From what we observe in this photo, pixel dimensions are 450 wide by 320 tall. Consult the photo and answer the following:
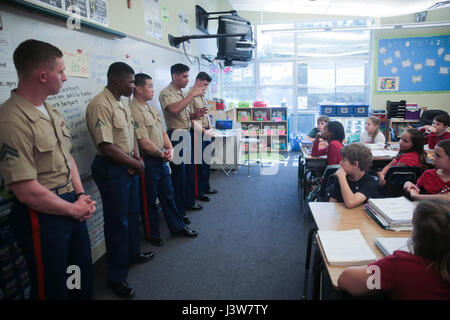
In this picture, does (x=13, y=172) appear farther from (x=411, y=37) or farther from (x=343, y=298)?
(x=411, y=37)

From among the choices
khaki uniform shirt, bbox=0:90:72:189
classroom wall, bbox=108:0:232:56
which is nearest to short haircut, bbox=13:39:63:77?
khaki uniform shirt, bbox=0:90:72:189

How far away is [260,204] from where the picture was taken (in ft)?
12.7

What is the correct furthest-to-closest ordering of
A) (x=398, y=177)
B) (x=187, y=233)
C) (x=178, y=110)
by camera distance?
(x=178, y=110)
(x=187, y=233)
(x=398, y=177)

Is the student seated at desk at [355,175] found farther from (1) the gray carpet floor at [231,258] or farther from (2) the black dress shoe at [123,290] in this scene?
(2) the black dress shoe at [123,290]

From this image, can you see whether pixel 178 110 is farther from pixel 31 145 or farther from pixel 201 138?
pixel 31 145

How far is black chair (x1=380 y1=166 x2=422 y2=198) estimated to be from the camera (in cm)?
247

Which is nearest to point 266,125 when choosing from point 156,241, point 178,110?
point 178,110

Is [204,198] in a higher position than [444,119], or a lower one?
lower

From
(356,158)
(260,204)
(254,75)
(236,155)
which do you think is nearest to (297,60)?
(254,75)

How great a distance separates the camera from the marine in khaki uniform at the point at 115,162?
1938 mm

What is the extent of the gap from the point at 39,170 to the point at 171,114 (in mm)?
1927

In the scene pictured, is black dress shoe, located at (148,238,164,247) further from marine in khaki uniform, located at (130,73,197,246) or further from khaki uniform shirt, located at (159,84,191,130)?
khaki uniform shirt, located at (159,84,191,130)

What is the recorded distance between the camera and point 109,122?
1966mm

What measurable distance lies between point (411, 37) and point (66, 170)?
7.74 meters
